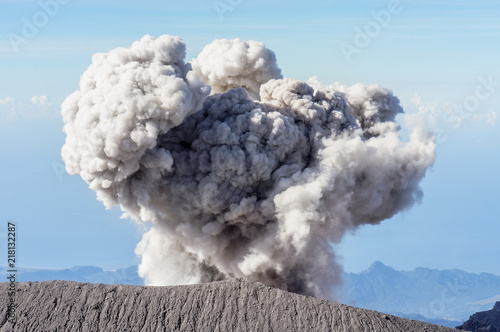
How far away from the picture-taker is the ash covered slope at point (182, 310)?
3403 centimetres

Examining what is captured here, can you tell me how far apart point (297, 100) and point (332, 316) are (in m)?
10.4

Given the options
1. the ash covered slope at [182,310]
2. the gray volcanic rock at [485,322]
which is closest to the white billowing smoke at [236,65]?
the ash covered slope at [182,310]

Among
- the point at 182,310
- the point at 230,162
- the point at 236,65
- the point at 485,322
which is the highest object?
the point at 236,65

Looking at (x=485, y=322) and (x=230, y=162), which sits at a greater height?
(x=230, y=162)

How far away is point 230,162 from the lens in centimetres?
3703

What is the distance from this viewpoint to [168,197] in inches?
1516

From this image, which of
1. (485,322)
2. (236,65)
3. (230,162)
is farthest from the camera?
(485,322)

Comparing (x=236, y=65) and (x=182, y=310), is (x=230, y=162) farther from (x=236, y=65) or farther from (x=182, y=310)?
(x=182, y=310)

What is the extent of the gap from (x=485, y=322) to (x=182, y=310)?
64.8ft

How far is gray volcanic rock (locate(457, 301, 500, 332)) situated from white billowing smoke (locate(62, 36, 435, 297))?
9.34m

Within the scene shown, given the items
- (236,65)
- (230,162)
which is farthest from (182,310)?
(236,65)

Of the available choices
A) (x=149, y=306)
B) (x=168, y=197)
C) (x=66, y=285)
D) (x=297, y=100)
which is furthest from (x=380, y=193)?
(x=66, y=285)

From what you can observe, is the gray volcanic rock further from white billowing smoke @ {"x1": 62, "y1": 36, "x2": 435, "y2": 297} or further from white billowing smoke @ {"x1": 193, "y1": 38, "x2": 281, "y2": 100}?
white billowing smoke @ {"x1": 193, "y1": 38, "x2": 281, "y2": 100}

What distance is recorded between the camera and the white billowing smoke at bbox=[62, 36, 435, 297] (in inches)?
1421
